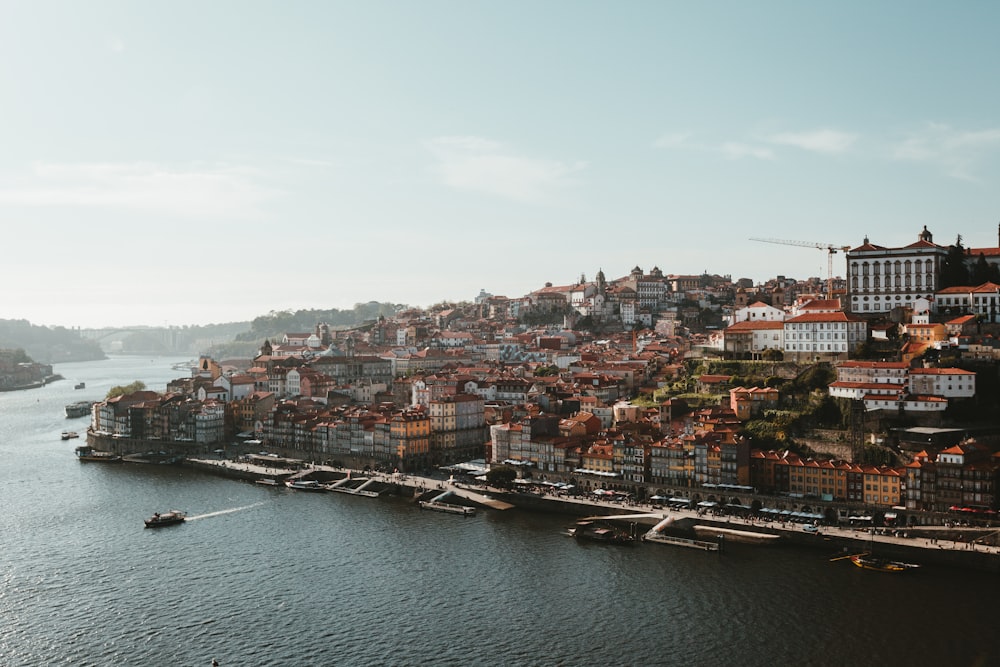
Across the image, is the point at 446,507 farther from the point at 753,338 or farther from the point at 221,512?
the point at 753,338

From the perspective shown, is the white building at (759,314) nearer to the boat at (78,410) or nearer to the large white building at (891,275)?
the large white building at (891,275)

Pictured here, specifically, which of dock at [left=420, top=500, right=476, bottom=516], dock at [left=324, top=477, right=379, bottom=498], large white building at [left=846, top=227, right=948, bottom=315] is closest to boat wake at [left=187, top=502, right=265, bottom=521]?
dock at [left=324, top=477, right=379, bottom=498]

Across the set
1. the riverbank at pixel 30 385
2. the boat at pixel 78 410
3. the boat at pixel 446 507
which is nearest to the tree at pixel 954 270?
the boat at pixel 446 507

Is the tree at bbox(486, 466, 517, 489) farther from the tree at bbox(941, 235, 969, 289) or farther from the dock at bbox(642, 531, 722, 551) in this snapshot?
the tree at bbox(941, 235, 969, 289)

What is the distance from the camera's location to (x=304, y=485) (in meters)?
51.0

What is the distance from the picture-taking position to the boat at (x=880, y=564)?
3234 cm

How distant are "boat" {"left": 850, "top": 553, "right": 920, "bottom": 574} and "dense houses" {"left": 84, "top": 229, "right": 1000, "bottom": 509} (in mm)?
4928

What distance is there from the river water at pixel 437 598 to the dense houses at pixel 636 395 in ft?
20.2

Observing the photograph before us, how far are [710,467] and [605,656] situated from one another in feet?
60.8

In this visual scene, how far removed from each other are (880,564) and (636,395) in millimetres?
29939

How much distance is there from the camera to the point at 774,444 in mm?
44156

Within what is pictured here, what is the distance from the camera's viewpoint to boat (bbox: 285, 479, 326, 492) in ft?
166

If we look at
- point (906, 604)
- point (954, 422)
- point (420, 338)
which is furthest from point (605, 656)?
point (420, 338)

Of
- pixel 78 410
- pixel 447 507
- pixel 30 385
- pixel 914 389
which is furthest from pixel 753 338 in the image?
pixel 30 385
